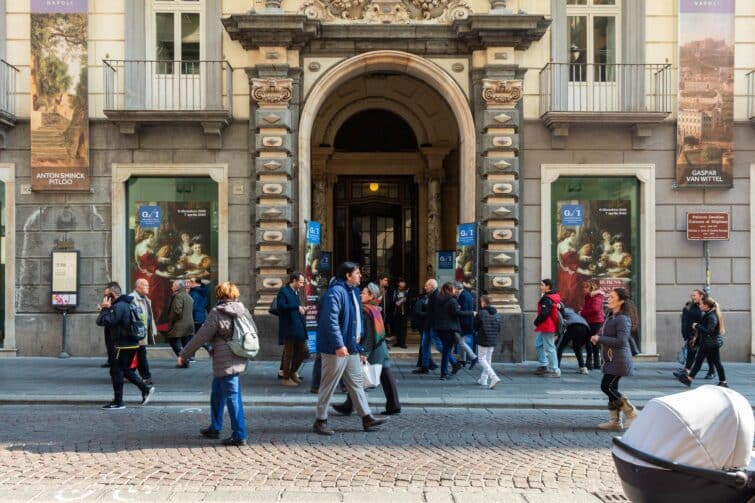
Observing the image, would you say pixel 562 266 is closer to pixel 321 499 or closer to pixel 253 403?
pixel 253 403

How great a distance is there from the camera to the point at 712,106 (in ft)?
56.7

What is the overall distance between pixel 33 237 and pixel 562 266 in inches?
443

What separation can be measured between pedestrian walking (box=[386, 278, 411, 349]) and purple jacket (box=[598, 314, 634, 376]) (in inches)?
367

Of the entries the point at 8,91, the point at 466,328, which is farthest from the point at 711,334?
the point at 8,91

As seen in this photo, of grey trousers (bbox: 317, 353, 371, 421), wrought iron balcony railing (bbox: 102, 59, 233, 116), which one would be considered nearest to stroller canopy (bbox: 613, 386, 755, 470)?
grey trousers (bbox: 317, 353, 371, 421)

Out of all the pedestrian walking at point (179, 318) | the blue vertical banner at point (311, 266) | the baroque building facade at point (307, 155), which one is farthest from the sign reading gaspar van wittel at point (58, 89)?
the blue vertical banner at point (311, 266)

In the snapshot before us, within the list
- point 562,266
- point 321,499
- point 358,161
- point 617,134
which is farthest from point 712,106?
point 321,499

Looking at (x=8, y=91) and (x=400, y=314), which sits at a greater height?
(x=8, y=91)

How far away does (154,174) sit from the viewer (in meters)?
17.3

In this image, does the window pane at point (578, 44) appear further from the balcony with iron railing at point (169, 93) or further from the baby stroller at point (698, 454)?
the baby stroller at point (698, 454)

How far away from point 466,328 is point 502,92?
5.19 metres

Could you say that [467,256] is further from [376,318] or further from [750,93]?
[750,93]

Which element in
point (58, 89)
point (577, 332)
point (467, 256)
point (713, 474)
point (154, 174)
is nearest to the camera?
point (713, 474)

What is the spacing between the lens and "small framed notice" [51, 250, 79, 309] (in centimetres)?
1683
